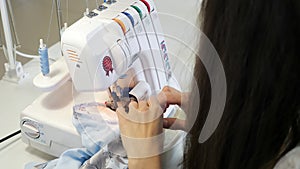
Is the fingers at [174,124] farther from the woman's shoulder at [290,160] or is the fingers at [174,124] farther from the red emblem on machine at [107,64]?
the woman's shoulder at [290,160]

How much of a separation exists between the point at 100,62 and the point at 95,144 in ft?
0.63

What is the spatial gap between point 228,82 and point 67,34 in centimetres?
40

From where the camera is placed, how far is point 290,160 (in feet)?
2.23

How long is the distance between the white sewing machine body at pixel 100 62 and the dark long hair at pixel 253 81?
0.90 feet

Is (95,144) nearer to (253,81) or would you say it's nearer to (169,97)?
(169,97)

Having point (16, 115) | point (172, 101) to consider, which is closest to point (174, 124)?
point (172, 101)

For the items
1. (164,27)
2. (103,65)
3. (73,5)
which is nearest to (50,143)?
(103,65)

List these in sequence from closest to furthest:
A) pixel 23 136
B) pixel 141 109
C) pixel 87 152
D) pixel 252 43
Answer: pixel 252 43 < pixel 141 109 < pixel 87 152 < pixel 23 136

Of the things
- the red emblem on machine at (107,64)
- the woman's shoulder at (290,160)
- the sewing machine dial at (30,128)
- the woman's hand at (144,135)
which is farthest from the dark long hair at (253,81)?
the sewing machine dial at (30,128)

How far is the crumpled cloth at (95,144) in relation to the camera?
96 cm

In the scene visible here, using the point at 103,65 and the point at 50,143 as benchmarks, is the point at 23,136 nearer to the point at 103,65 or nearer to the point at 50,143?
the point at 50,143

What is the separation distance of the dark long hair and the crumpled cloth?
27 cm

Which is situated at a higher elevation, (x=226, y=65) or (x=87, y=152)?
(x=226, y=65)

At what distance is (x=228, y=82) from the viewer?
26.3 inches
